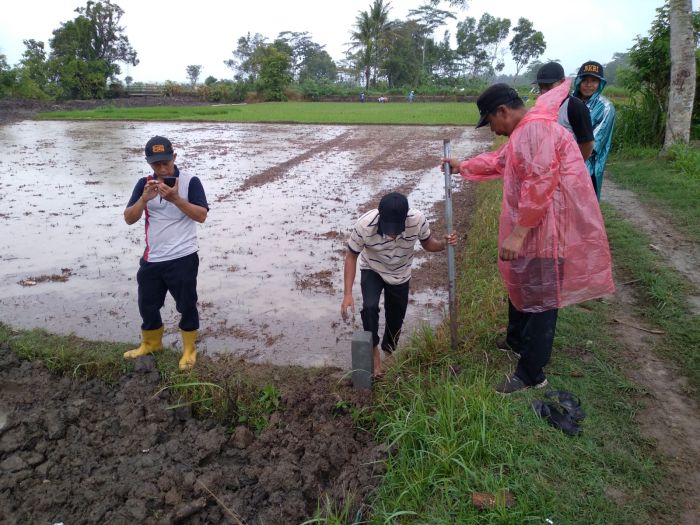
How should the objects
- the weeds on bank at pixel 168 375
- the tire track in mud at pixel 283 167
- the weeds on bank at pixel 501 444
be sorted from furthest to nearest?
1. the tire track in mud at pixel 283 167
2. the weeds on bank at pixel 168 375
3. the weeds on bank at pixel 501 444

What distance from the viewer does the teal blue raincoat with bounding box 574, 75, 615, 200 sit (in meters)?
4.48

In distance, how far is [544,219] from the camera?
2666 millimetres

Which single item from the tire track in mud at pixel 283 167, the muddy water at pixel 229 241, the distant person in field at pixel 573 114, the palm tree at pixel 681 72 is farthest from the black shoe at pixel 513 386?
the palm tree at pixel 681 72

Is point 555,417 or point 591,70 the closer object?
point 555,417

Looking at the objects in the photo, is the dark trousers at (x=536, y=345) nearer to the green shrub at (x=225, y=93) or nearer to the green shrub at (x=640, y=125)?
the green shrub at (x=640, y=125)

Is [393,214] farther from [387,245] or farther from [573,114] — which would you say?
[573,114]

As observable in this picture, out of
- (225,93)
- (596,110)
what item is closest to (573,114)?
(596,110)

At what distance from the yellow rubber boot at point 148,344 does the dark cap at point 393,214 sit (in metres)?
1.94

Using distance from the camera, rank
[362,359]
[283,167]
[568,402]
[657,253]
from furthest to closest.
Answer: [283,167]
[657,253]
[362,359]
[568,402]

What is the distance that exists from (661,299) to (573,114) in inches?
66.3

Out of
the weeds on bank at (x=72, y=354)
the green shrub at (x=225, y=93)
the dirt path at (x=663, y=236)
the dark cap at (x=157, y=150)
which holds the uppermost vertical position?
the green shrub at (x=225, y=93)

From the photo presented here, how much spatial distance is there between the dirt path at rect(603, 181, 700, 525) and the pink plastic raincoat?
0.72 meters

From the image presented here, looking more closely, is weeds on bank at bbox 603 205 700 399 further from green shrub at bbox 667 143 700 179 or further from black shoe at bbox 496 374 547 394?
green shrub at bbox 667 143 700 179

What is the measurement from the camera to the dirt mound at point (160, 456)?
2.39 meters
